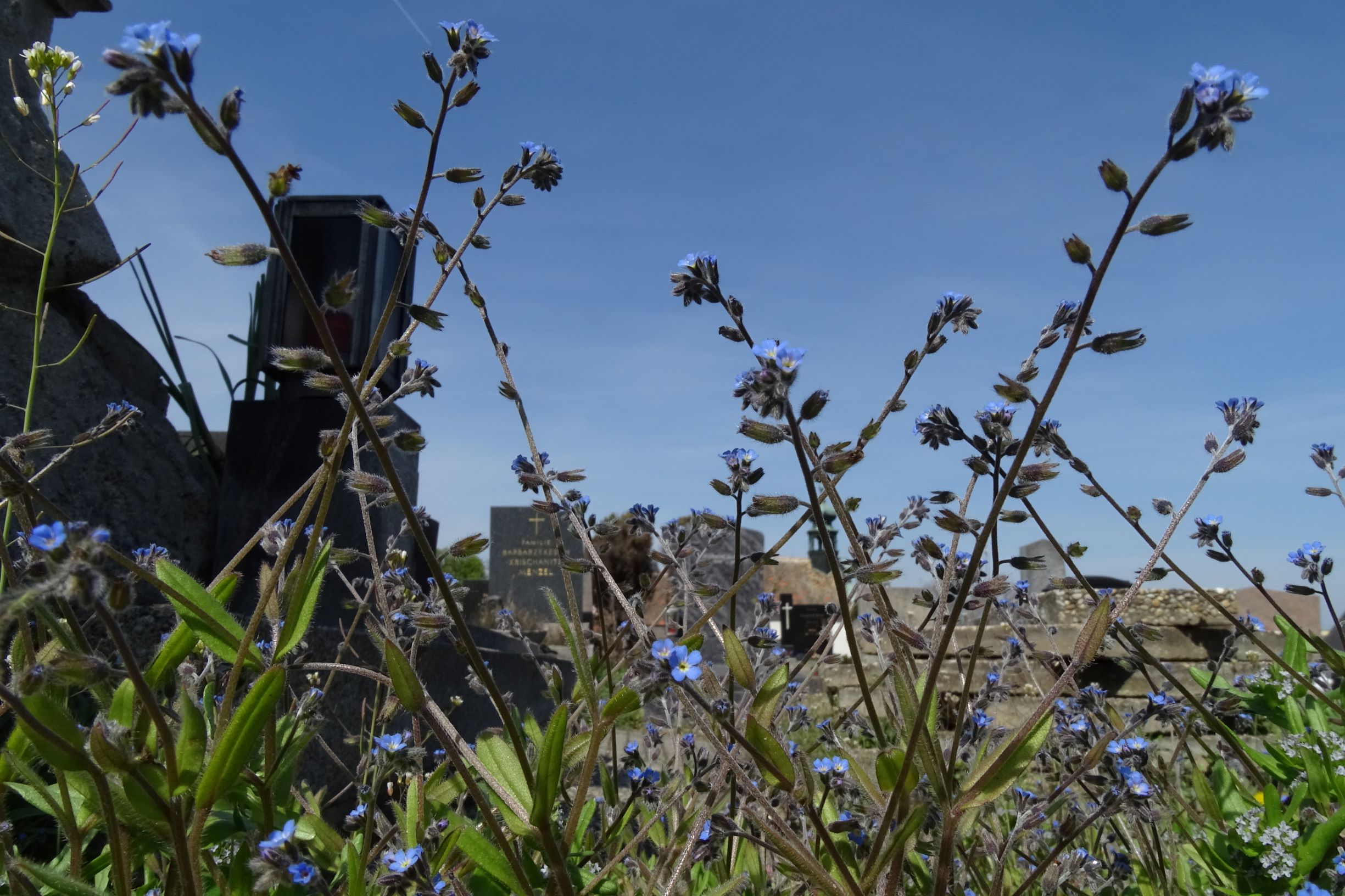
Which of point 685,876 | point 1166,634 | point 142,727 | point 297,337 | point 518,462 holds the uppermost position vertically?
point 297,337

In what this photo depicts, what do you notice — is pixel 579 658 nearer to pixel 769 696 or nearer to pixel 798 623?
pixel 769 696

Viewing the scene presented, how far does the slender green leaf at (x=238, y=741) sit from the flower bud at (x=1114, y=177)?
132cm

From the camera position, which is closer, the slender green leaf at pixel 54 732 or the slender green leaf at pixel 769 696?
the slender green leaf at pixel 54 732

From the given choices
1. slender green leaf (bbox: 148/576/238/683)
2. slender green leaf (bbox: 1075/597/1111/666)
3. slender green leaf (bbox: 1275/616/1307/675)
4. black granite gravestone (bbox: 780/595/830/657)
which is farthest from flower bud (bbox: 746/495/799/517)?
black granite gravestone (bbox: 780/595/830/657)

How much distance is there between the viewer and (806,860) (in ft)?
4.27

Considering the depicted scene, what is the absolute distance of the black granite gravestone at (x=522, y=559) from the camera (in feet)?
48.9

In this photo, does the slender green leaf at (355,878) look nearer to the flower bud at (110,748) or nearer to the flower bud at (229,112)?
the flower bud at (110,748)

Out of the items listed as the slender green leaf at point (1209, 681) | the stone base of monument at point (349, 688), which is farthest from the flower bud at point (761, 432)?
the slender green leaf at point (1209, 681)

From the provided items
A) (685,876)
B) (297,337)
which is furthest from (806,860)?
(297,337)

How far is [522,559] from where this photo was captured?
51.0 feet

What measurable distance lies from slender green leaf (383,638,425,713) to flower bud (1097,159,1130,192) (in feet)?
3.82

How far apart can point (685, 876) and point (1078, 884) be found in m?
0.99

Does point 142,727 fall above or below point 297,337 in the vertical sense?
below

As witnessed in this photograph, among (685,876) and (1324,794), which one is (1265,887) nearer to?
(1324,794)
